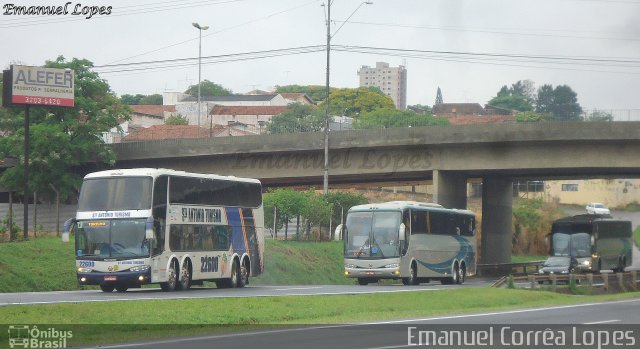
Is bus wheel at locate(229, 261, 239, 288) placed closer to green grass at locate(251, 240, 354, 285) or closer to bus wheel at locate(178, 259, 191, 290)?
bus wheel at locate(178, 259, 191, 290)

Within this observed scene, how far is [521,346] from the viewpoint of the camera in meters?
20.8

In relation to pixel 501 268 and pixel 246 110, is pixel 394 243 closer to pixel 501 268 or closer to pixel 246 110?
pixel 501 268

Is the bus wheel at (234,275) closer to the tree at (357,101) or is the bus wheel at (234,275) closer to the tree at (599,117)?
the tree at (599,117)

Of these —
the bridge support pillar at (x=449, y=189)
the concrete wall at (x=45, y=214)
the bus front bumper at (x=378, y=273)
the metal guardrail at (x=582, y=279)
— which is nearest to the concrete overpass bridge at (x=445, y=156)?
the bridge support pillar at (x=449, y=189)

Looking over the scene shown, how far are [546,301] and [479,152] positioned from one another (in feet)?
84.5

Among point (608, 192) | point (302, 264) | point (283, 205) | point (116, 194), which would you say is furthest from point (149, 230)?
point (608, 192)

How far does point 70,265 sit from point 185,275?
1147 cm

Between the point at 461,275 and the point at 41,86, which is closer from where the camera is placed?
the point at 461,275

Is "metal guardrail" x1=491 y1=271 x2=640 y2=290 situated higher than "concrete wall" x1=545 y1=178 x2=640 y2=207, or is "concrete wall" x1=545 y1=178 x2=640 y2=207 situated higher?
Answer: "concrete wall" x1=545 y1=178 x2=640 y2=207

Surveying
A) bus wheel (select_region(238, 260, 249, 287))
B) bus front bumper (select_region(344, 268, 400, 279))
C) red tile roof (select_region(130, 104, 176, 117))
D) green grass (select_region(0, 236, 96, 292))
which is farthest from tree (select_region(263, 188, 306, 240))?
red tile roof (select_region(130, 104, 176, 117))

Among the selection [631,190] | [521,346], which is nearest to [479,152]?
[521,346]

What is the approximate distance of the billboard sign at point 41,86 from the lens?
190 ft

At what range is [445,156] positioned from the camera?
64938 millimetres

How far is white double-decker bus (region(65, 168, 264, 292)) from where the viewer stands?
36562 mm
